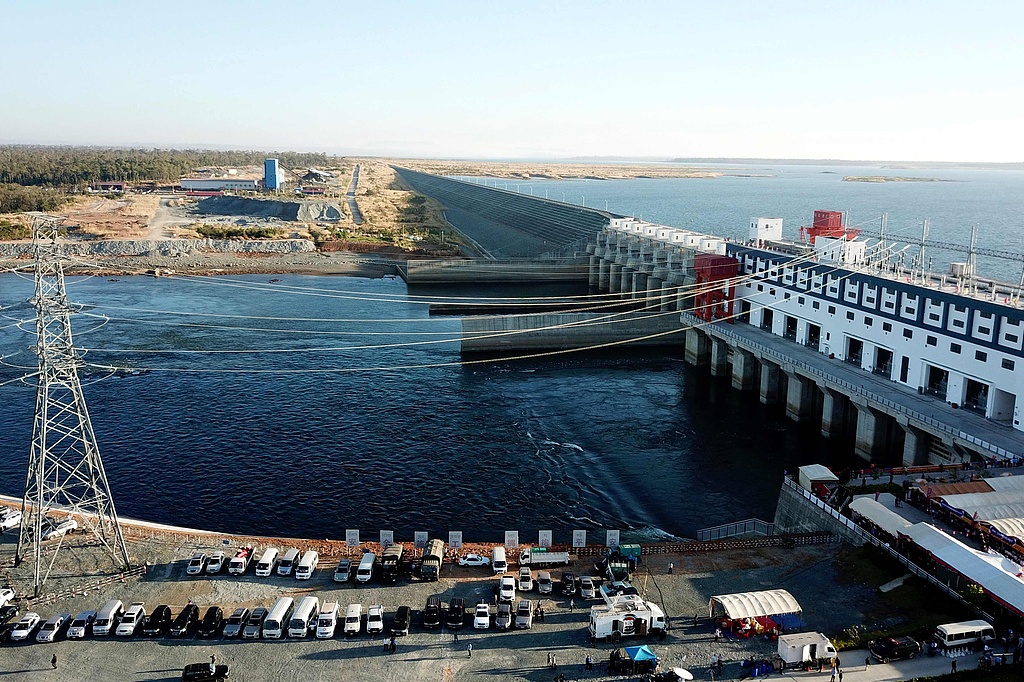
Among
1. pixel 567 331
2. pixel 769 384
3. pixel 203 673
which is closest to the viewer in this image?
pixel 203 673

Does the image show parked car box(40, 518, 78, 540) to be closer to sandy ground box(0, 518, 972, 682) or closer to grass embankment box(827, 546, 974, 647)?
sandy ground box(0, 518, 972, 682)

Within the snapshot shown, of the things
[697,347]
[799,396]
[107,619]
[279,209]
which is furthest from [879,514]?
[279,209]

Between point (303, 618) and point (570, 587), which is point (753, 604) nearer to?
point (570, 587)

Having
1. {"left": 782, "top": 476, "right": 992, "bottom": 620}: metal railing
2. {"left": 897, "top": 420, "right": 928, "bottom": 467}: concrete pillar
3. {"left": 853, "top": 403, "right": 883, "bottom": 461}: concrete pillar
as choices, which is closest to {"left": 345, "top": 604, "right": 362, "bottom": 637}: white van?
{"left": 782, "top": 476, "right": 992, "bottom": 620}: metal railing

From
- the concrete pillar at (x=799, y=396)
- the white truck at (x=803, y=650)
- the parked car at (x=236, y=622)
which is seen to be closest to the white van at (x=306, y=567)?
the parked car at (x=236, y=622)

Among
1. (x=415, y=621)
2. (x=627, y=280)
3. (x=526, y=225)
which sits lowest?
(x=415, y=621)

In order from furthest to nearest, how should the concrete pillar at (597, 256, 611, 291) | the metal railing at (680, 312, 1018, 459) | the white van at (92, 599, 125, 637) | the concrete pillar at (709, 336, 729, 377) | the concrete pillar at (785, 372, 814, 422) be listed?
the concrete pillar at (597, 256, 611, 291)
the concrete pillar at (709, 336, 729, 377)
the concrete pillar at (785, 372, 814, 422)
the metal railing at (680, 312, 1018, 459)
the white van at (92, 599, 125, 637)
